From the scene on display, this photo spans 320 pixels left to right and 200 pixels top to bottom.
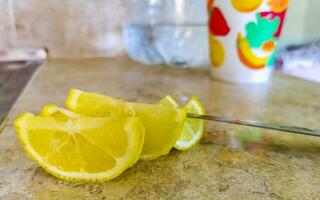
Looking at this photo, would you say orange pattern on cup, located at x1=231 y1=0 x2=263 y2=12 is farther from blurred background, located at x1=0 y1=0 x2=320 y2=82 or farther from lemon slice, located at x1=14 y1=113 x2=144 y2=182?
lemon slice, located at x1=14 y1=113 x2=144 y2=182

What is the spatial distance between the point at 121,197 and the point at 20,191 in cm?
9

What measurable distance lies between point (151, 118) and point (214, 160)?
0.08 meters

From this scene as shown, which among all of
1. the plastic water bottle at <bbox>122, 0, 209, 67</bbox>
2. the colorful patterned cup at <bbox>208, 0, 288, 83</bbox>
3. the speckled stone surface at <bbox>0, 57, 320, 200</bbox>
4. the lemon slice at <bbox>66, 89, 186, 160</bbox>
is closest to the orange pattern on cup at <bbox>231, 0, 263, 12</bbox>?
the colorful patterned cup at <bbox>208, 0, 288, 83</bbox>

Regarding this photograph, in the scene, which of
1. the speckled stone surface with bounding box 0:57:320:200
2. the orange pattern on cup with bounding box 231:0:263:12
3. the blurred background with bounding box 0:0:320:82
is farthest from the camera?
the blurred background with bounding box 0:0:320:82

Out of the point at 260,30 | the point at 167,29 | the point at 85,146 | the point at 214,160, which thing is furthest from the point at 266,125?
the point at 167,29

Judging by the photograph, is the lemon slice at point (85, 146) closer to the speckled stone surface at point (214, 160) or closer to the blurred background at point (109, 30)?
the speckled stone surface at point (214, 160)

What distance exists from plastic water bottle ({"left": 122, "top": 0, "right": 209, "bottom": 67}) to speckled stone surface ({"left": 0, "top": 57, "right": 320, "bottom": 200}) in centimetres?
23

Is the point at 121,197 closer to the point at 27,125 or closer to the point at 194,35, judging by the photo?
the point at 27,125

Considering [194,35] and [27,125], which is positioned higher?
[27,125]

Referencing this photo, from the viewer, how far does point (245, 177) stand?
41 cm

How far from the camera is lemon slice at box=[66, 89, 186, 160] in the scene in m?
0.43

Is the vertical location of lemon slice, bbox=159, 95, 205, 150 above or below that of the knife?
below

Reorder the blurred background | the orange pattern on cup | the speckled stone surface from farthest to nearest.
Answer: the blurred background, the orange pattern on cup, the speckled stone surface

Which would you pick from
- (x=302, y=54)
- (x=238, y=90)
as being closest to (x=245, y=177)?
(x=238, y=90)
